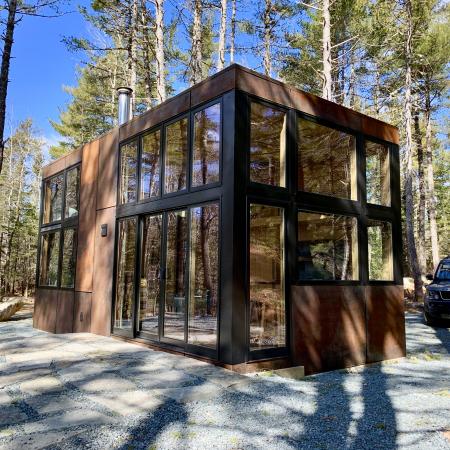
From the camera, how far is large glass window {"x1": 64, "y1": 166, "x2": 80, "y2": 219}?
27.1ft

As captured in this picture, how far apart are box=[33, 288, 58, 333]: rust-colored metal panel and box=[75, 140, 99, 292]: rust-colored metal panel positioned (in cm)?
133

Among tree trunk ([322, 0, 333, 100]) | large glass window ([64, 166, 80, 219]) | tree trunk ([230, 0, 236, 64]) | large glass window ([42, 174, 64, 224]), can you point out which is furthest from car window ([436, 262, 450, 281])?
tree trunk ([230, 0, 236, 64])

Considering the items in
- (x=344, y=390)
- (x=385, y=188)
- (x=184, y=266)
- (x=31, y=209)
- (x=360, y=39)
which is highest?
(x=360, y=39)

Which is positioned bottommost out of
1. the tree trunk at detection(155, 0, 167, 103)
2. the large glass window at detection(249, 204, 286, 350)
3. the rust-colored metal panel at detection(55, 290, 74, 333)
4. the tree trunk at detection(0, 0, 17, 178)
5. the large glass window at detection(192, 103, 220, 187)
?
the rust-colored metal panel at detection(55, 290, 74, 333)

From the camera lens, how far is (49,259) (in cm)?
912

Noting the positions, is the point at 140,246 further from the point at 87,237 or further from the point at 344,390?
the point at 344,390

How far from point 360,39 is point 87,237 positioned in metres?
10.2

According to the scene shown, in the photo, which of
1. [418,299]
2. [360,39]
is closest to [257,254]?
[360,39]

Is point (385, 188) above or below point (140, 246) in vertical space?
above

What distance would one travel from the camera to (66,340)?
583 centimetres

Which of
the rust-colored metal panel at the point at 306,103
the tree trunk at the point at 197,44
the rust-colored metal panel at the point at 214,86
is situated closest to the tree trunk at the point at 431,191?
the tree trunk at the point at 197,44

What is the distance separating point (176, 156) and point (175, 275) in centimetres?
158

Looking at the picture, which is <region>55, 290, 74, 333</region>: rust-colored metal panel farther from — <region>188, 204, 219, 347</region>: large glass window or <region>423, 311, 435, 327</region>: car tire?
<region>423, 311, 435, 327</region>: car tire

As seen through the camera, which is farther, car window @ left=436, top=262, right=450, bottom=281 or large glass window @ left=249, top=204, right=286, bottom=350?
car window @ left=436, top=262, right=450, bottom=281
